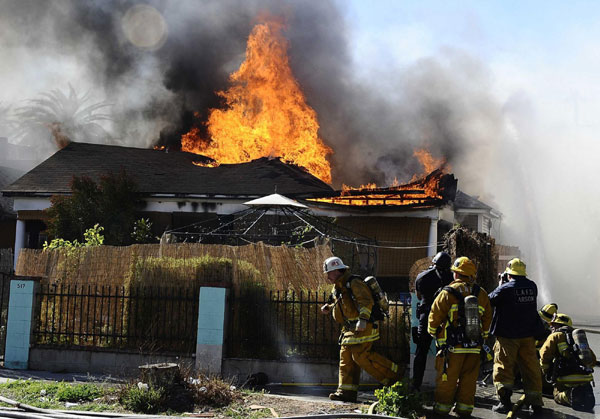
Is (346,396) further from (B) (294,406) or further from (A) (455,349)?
(A) (455,349)

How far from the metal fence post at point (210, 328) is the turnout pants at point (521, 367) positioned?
398 centimetres

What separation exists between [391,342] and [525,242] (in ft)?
73.6

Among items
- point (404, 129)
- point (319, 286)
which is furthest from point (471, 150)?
point (319, 286)

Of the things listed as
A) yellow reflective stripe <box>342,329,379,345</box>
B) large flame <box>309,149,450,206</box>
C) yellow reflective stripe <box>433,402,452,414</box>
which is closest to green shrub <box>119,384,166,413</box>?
yellow reflective stripe <box>342,329,379,345</box>

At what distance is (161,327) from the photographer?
33.7 feet

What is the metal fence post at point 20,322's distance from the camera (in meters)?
10.1

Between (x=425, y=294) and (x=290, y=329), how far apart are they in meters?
2.60

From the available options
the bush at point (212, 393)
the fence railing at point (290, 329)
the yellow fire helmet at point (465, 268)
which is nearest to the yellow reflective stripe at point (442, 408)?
the yellow fire helmet at point (465, 268)

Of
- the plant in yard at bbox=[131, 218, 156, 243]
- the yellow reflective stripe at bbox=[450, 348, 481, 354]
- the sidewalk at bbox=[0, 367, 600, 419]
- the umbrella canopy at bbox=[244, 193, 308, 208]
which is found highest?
the umbrella canopy at bbox=[244, 193, 308, 208]

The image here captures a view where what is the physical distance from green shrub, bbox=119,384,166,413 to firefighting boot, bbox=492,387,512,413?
3759mm

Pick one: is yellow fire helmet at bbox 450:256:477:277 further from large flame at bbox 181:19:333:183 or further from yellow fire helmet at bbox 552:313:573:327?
large flame at bbox 181:19:333:183

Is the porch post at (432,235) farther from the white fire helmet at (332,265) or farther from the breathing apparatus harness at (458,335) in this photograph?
the breathing apparatus harness at (458,335)

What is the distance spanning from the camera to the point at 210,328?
31.4ft

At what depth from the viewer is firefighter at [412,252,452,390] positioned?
8141 millimetres
